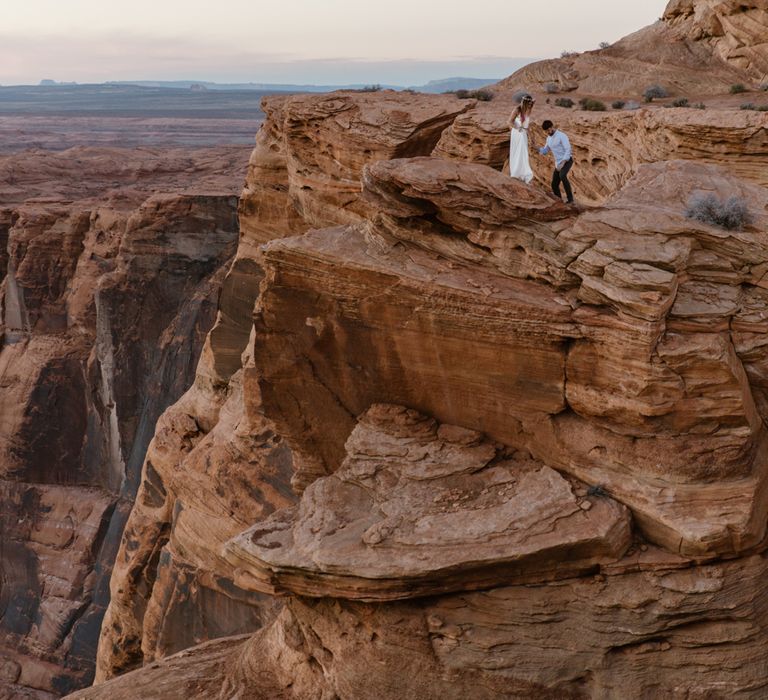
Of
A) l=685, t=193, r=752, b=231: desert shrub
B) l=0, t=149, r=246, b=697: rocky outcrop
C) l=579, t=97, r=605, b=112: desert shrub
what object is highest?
l=579, t=97, r=605, b=112: desert shrub

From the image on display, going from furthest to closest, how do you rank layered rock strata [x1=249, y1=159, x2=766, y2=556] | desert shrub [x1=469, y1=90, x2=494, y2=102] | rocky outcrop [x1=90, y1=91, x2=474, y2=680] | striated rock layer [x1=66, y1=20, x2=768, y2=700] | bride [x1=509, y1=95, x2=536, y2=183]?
desert shrub [x1=469, y1=90, x2=494, y2=102] → rocky outcrop [x1=90, y1=91, x2=474, y2=680] → bride [x1=509, y1=95, x2=536, y2=183] → striated rock layer [x1=66, y1=20, x2=768, y2=700] → layered rock strata [x1=249, y1=159, x2=766, y2=556]

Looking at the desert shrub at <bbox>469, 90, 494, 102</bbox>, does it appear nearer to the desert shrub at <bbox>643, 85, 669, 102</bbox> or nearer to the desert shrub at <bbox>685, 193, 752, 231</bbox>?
the desert shrub at <bbox>643, 85, 669, 102</bbox>

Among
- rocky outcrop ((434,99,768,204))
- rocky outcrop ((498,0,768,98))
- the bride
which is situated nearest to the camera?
the bride

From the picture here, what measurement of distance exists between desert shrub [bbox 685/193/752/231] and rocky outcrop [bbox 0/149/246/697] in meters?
26.4

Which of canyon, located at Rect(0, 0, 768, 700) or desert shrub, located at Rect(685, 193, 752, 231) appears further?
desert shrub, located at Rect(685, 193, 752, 231)

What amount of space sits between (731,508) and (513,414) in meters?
2.74

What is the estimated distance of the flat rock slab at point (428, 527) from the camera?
10.2 metres

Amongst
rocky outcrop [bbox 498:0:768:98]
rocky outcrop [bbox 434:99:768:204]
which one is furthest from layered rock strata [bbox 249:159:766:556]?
rocky outcrop [bbox 498:0:768:98]

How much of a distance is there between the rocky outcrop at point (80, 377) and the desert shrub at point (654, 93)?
1744cm

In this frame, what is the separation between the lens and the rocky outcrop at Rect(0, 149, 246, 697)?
3547 centimetres

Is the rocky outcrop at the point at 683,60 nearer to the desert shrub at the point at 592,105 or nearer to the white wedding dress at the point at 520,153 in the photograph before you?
the desert shrub at the point at 592,105

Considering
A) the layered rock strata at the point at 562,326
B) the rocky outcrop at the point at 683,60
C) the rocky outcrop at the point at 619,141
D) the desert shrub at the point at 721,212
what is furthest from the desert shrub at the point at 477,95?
the desert shrub at the point at 721,212

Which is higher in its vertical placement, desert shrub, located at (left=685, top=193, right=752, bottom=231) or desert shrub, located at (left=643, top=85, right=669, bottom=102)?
desert shrub, located at (left=643, top=85, right=669, bottom=102)

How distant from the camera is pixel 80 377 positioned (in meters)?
39.3
